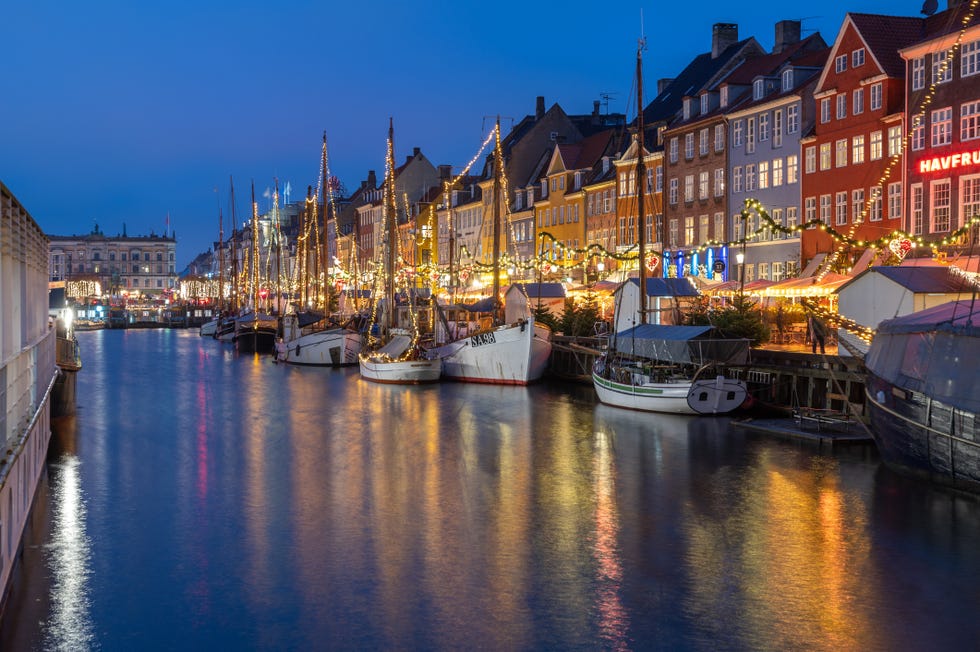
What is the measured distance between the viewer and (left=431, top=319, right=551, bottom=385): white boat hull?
4847 centimetres

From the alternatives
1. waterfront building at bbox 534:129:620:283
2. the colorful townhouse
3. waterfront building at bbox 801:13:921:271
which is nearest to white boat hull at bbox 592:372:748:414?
the colorful townhouse

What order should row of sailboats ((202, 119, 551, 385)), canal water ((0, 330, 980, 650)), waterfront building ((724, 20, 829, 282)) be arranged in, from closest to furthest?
canal water ((0, 330, 980, 650))
row of sailboats ((202, 119, 551, 385))
waterfront building ((724, 20, 829, 282))

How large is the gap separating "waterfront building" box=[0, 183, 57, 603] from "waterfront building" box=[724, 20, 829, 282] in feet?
133

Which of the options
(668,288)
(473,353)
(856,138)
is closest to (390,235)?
(473,353)

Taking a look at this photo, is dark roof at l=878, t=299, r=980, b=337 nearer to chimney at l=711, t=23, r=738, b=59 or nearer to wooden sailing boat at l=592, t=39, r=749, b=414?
wooden sailing boat at l=592, t=39, r=749, b=414

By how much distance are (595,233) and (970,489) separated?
2152 inches

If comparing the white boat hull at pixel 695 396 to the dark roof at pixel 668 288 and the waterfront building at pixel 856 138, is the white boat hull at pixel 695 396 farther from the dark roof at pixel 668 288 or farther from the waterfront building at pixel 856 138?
the waterfront building at pixel 856 138

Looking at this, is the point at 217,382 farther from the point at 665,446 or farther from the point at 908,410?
the point at 908,410

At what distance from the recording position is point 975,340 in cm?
2089

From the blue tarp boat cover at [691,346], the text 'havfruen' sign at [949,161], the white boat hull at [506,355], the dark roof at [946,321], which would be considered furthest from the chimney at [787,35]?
the dark roof at [946,321]

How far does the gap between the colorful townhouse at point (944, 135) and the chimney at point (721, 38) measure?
2379 cm

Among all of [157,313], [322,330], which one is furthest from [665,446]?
[157,313]

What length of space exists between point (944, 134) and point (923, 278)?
47.1 ft

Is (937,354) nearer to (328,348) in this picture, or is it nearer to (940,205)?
(940,205)
